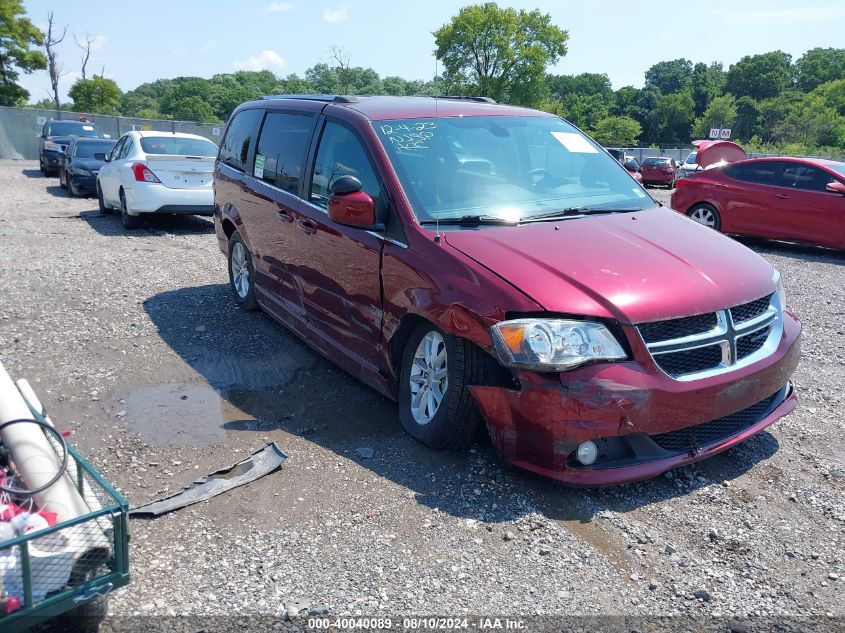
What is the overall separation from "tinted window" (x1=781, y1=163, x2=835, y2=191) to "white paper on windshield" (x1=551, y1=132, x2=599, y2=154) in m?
7.72

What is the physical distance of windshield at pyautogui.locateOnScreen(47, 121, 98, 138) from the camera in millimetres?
26078

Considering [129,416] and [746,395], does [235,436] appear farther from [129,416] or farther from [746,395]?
[746,395]

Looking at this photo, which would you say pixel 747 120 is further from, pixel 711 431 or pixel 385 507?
pixel 385 507

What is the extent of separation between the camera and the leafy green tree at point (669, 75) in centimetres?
12525

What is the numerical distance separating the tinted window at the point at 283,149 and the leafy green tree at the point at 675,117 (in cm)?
10459

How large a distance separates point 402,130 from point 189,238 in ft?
24.6

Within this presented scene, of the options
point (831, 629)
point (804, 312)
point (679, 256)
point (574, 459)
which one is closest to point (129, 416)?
point (574, 459)

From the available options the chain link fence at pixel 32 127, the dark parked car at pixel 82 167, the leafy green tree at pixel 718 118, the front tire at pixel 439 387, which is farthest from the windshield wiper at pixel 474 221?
the leafy green tree at pixel 718 118

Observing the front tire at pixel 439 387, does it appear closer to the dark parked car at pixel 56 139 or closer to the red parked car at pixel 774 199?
the red parked car at pixel 774 199

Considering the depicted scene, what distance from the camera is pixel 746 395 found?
375 centimetres

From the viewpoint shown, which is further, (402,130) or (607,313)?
(402,130)

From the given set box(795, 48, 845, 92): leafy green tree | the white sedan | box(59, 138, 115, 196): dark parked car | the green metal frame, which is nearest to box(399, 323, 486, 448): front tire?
the green metal frame

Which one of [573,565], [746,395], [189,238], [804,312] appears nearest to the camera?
[573,565]

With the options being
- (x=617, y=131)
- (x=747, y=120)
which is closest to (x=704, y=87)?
(x=747, y=120)
